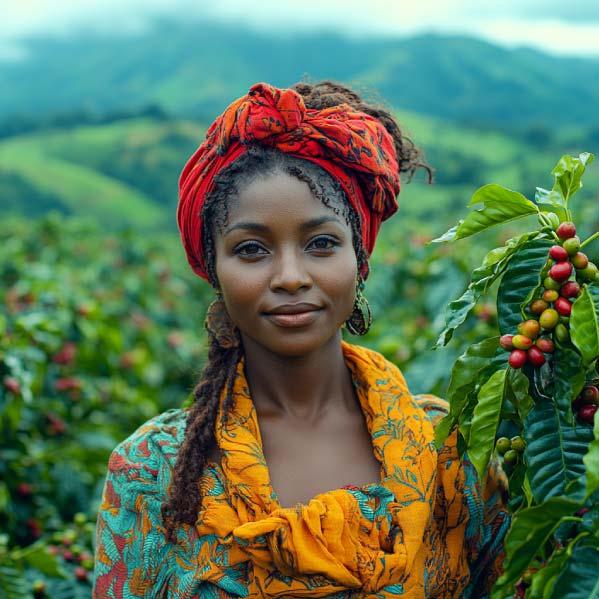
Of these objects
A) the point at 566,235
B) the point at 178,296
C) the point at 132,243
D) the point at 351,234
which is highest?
the point at 132,243

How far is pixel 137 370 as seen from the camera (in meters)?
5.47

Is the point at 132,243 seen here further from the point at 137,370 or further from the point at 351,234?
the point at 351,234

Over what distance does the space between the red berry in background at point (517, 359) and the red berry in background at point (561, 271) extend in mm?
135

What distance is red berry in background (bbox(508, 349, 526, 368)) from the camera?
130cm

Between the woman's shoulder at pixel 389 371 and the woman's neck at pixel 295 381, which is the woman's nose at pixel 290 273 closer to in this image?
the woman's neck at pixel 295 381

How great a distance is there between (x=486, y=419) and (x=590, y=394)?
172 mm

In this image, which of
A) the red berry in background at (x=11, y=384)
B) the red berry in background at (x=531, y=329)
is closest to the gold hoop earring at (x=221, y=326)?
the red berry in background at (x=531, y=329)

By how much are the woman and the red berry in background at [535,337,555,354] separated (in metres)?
0.51

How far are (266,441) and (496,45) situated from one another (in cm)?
5499

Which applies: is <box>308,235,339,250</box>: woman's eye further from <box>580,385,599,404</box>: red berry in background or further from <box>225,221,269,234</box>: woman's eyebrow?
<box>580,385,599,404</box>: red berry in background

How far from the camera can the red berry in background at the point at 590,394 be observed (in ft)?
4.36

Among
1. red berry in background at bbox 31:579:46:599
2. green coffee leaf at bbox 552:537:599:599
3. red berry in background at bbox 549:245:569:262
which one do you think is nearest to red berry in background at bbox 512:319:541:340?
red berry in background at bbox 549:245:569:262

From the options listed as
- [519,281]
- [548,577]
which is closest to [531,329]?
[519,281]

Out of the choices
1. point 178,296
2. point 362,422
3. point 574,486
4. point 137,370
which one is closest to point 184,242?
point 362,422
